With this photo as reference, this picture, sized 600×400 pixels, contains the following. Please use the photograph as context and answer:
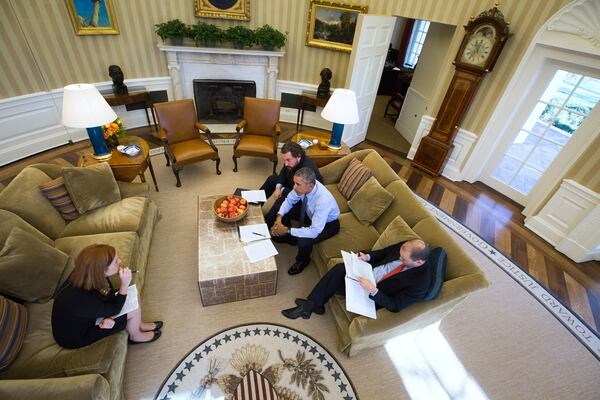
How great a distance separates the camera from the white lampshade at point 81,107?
2.76 metres

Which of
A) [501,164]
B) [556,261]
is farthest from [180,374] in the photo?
[501,164]

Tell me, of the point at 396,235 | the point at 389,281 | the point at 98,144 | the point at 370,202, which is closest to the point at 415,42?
the point at 370,202

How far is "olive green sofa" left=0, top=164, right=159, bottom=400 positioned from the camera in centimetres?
156

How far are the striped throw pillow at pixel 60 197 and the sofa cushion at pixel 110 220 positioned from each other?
0.08 meters

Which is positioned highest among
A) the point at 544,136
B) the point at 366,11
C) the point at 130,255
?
the point at 366,11

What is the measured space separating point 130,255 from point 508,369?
3385 millimetres

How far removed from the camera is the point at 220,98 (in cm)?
568

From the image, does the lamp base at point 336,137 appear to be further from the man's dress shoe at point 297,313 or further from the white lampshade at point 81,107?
the white lampshade at point 81,107

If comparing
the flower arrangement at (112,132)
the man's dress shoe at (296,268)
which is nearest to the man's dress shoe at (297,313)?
the man's dress shoe at (296,268)

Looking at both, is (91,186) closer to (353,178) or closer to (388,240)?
(353,178)

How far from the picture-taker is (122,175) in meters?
3.29

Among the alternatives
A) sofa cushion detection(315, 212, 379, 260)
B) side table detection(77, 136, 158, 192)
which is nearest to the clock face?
sofa cushion detection(315, 212, 379, 260)

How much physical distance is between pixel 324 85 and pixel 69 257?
4.60 metres

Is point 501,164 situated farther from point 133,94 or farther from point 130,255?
point 133,94
